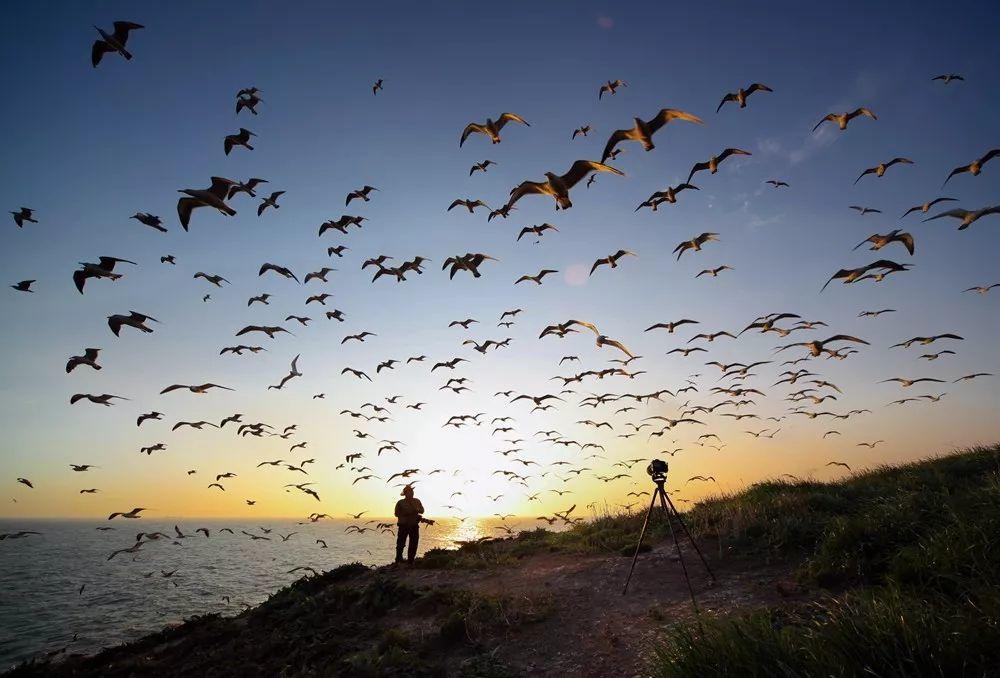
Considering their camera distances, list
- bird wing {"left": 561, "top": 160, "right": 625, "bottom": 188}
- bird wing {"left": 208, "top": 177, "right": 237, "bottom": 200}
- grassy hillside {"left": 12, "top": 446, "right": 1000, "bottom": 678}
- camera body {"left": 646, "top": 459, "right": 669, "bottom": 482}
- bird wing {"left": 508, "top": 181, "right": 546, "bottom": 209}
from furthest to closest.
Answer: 1. camera body {"left": 646, "top": 459, "right": 669, "bottom": 482}
2. bird wing {"left": 208, "top": 177, "right": 237, "bottom": 200}
3. bird wing {"left": 508, "top": 181, "right": 546, "bottom": 209}
4. bird wing {"left": 561, "top": 160, "right": 625, "bottom": 188}
5. grassy hillside {"left": 12, "top": 446, "right": 1000, "bottom": 678}

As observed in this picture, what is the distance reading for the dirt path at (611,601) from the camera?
7.77m

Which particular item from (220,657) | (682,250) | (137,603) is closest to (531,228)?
(682,250)

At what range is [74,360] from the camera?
970 cm

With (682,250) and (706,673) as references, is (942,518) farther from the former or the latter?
(682,250)

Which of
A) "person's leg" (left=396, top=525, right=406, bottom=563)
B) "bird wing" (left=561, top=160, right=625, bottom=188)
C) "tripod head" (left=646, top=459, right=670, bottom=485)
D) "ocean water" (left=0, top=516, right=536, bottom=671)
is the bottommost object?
"ocean water" (left=0, top=516, right=536, bottom=671)

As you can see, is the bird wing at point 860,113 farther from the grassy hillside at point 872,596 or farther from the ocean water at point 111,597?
the ocean water at point 111,597

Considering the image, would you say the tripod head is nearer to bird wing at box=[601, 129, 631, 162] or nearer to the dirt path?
the dirt path

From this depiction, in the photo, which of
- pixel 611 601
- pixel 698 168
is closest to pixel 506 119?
pixel 698 168

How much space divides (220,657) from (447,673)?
25.0 feet

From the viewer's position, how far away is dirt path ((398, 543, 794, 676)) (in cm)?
777

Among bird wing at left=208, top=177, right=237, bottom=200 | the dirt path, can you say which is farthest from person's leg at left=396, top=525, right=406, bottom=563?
bird wing at left=208, top=177, right=237, bottom=200

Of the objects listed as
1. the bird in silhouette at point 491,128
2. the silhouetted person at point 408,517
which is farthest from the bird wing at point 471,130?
the silhouetted person at point 408,517

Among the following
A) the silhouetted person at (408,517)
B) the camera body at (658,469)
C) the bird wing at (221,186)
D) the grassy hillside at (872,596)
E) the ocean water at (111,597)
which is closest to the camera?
the grassy hillside at (872,596)

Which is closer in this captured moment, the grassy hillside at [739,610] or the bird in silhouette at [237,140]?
the grassy hillside at [739,610]
